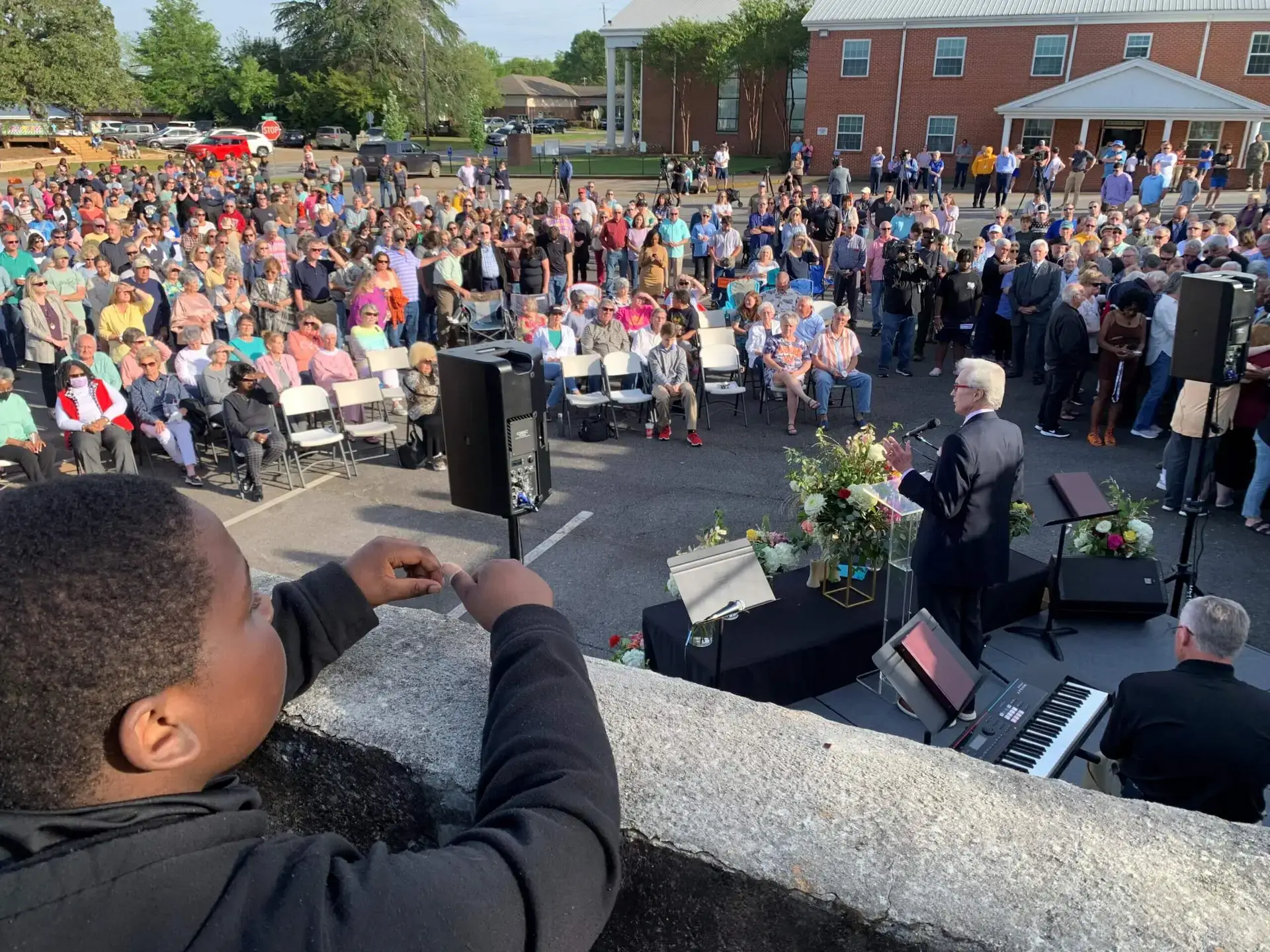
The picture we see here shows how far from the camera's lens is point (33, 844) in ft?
2.87

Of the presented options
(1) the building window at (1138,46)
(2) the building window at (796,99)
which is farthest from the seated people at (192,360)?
(2) the building window at (796,99)

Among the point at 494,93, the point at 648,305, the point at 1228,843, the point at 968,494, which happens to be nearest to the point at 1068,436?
the point at 648,305

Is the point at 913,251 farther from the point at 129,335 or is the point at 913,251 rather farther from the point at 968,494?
the point at 129,335

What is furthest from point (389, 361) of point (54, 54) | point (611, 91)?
point (54, 54)

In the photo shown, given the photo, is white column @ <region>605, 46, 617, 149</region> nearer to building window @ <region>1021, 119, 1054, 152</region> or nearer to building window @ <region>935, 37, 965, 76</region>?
building window @ <region>935, 37, 965, 76</region>

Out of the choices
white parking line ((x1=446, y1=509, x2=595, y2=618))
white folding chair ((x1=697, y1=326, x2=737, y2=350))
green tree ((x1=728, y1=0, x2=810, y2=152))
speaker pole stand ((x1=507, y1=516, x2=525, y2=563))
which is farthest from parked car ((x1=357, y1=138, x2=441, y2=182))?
speaker pole stand ((x1=507, y1=516, x2=525, y2=563))

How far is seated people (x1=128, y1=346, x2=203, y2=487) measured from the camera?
941 centimetres

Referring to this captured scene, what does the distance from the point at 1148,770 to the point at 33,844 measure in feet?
12.2

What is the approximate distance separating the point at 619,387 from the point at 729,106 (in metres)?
39.8

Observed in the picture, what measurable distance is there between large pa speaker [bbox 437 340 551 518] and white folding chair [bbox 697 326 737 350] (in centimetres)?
886

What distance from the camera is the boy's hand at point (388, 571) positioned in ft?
5.76

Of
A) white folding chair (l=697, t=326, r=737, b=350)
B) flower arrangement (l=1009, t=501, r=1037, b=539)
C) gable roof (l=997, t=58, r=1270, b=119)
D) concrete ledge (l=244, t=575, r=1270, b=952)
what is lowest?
flower arrangement (l=1009, t=501, r=1037, b=539)

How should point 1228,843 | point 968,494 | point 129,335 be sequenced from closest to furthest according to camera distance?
point 1228,843
point 968,494
point 129,335

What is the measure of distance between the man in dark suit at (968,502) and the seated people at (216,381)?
7.27 metres
